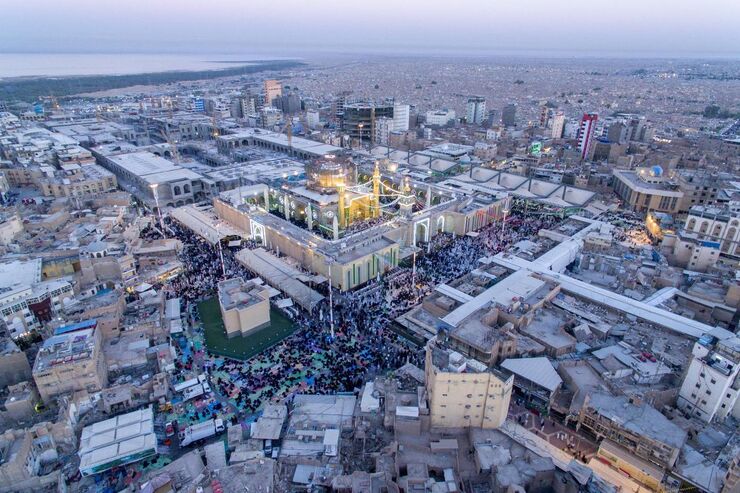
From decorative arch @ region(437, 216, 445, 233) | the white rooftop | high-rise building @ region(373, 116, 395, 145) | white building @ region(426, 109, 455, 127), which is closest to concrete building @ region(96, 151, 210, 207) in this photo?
decorative arch @ region(437, 216, 445, 233)

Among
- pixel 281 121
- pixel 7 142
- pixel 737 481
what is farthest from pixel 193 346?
pixel 281 121

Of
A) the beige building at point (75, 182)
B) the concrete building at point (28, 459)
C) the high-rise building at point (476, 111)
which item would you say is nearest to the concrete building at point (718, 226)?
the concrete building at point (28, 459)

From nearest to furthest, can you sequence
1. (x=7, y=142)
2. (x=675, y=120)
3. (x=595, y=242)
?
(x=595, y=242) → (x=7, y=142) → (x=675, y=120)

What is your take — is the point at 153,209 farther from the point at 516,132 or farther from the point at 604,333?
the point at 516,132

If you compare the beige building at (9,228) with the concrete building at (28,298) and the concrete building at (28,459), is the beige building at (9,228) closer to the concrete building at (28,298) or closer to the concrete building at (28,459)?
the concrete building at (28,298)

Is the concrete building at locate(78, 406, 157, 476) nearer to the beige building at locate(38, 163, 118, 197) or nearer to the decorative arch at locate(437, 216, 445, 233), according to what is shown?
the decorative arch at locate(437, 216, 445, 233)

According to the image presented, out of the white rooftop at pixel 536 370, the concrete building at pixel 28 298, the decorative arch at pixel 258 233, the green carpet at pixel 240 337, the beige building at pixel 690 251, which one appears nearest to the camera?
the white rooftop at pixel 536 370

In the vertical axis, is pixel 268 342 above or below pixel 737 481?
below
